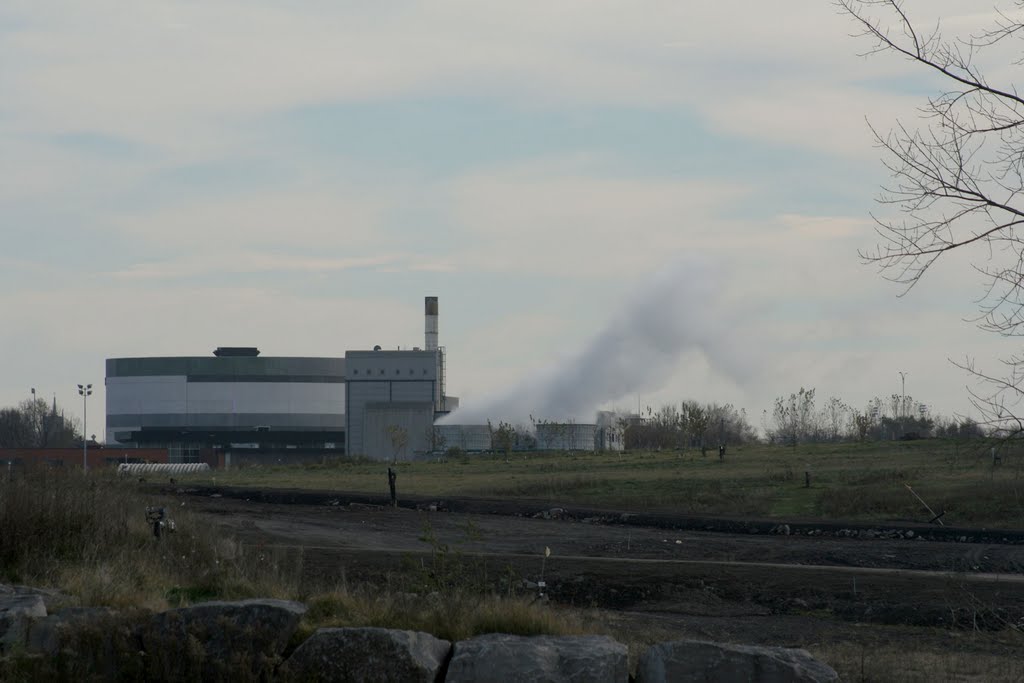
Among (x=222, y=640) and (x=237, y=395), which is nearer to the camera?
(x=222, y=640)

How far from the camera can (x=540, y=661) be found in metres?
9.25

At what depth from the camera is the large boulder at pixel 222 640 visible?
383 inches

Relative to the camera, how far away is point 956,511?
33.0 metres

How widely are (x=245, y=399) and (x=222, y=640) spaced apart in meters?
117

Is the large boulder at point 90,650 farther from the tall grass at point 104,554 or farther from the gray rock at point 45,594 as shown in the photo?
the gray rock at point 45,594

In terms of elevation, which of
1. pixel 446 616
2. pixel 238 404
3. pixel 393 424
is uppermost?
pixel 238 404

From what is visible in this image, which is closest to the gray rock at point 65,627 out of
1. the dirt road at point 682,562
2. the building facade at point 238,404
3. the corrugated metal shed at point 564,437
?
the dirt road at point 682,562

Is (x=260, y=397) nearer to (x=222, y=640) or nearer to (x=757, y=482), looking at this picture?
(x=757, y=482)

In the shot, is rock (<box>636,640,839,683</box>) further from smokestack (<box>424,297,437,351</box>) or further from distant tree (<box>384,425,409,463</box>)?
smokestack (<box>424,297,437,351</box>)

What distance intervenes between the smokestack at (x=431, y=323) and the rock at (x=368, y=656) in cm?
11299

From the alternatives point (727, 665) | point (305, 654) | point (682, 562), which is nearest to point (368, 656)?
point (305, 654)

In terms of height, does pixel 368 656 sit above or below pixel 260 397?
below

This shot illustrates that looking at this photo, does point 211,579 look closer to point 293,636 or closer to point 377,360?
point 293,636

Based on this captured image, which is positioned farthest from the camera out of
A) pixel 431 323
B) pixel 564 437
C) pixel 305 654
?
pixel 431 323
